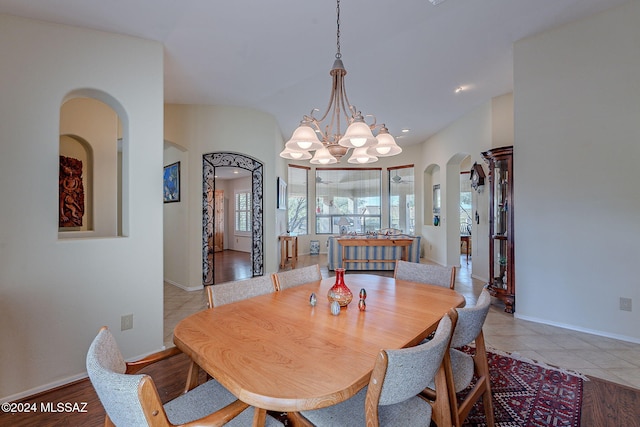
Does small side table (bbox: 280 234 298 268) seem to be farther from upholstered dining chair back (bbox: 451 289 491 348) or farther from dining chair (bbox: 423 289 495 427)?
upholstered dining chair back (bbox: 451 289 491 348)

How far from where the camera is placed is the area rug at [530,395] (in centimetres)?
167

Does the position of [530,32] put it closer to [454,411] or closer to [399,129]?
[399,129]

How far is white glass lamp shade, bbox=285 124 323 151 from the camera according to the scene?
2041 millimetres

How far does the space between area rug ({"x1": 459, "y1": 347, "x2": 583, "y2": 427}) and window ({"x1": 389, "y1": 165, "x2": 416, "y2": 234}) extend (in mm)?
5765

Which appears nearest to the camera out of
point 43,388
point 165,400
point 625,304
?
point 165,400

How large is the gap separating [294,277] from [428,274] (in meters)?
1.03

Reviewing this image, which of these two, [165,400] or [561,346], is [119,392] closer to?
[165,400]

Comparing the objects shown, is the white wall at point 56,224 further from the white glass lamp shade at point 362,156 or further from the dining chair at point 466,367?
the dining chair at point 466,367

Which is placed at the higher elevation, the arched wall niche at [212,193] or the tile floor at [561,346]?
the arched wall niche at [212,193]

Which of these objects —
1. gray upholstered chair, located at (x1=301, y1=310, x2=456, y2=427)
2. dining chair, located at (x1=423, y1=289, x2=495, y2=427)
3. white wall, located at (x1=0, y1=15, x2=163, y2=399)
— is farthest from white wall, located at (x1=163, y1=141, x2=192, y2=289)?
dining chair, located at (x1=423, y1=289, x2=495, y2=427)

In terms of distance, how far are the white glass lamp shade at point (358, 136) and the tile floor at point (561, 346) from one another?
2216mm

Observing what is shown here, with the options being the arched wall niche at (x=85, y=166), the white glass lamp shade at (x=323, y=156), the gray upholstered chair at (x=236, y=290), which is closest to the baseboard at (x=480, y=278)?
the white glass lamp shade at (x=323, y=156)

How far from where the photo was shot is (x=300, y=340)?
1.18m

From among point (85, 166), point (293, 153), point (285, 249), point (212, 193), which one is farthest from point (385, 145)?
point (285, 249)
